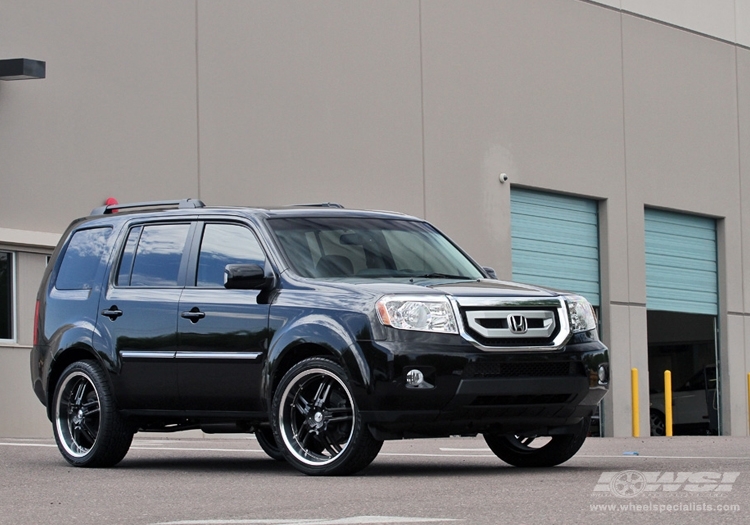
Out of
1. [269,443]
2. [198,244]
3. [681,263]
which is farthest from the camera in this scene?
[681,263]

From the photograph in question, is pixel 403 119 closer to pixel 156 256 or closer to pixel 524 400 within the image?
pixel 156 256

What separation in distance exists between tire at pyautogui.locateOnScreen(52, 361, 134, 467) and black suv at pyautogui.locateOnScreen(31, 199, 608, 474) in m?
0.01

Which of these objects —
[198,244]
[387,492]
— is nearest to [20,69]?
[198,244]

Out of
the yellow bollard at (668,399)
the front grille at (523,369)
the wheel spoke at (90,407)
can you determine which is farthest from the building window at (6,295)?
the yellow bollard at (668,399)

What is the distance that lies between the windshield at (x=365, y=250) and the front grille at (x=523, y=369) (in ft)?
3.82

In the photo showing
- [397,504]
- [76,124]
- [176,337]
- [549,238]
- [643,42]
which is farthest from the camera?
[643,42]

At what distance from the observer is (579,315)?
399 inches

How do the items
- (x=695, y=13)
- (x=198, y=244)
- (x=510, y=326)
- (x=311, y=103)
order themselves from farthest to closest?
(x=695, y=13), (x=311, y=103), (x=198, y=244), (x=510, y=326)

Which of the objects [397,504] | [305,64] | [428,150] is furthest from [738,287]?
[397,504]

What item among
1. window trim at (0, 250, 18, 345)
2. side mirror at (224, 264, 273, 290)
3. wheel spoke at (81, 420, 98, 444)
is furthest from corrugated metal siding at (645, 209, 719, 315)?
side mirror at (224, 264, 273, 290)

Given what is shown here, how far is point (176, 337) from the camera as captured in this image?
418 inches

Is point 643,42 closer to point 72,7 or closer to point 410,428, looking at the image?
point 72,7

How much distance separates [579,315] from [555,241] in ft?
57.0

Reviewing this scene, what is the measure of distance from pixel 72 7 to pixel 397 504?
1366 centimetres
